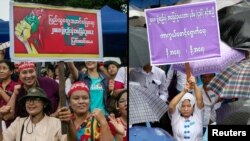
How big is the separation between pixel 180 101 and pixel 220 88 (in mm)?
380

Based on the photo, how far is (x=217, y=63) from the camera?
4605 millimetres

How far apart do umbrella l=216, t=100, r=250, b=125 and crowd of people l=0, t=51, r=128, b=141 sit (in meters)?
0.88

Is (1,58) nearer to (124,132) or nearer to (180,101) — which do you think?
(124,132)

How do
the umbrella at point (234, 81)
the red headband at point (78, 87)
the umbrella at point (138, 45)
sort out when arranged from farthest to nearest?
the red headband at point (78, 87) → the umbrella at point (138, 45) → the umbrella at point (234, 81)

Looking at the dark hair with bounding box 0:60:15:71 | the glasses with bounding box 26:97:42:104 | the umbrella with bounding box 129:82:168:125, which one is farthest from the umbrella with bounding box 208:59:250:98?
the dark hair with bounding box 0:60:15:71

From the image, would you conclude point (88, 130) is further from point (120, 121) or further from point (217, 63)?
point (217, 63)

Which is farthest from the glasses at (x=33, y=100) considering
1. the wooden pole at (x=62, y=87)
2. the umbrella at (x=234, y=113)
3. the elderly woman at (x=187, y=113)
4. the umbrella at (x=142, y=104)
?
the umbrella at (x=234, y=113)

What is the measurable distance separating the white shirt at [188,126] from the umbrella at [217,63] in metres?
0.35

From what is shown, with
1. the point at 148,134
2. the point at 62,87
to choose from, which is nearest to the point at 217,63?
the point at 148,134

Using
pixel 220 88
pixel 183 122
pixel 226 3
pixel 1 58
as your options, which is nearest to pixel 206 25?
pixel 226 3

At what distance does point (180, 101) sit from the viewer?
184 inches

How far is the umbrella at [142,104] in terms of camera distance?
4699 millimetres

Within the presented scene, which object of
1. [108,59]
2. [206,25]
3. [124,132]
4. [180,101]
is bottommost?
[124,132]

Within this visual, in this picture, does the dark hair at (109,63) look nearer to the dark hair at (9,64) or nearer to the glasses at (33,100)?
the glasses at (33,100)
